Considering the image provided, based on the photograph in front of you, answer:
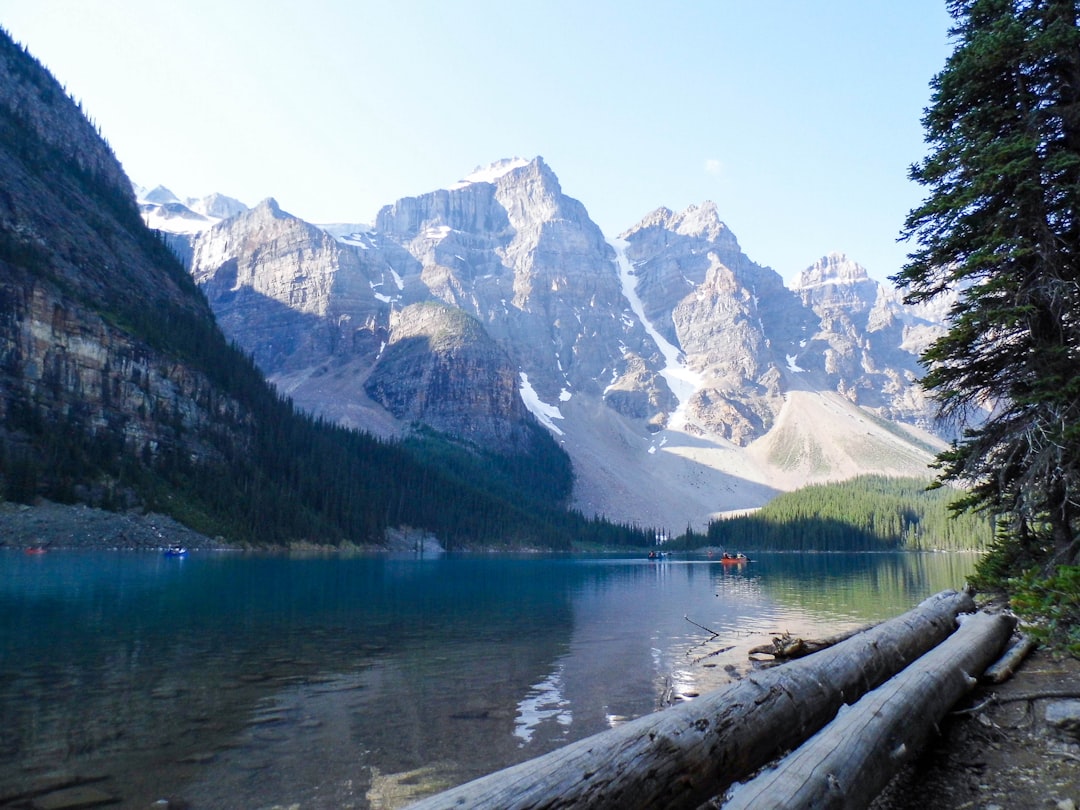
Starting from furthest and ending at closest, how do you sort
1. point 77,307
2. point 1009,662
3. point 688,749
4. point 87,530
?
point 77,307 < point 87,530 < point 1009,662 < point 688,749

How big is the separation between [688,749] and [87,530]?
110324 millimetres

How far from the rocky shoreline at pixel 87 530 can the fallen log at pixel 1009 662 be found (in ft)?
343

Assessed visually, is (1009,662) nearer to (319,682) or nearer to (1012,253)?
Result: (1012,253)

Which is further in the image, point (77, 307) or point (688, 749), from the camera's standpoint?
point (77, 307)

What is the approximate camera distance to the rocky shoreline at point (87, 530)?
8762 cm

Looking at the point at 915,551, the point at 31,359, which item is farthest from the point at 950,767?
the point at 915,551

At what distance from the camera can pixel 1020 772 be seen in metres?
8.66

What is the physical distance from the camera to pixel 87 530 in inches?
3730

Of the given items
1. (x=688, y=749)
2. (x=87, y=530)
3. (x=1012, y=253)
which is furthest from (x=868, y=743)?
(x=87, y=530)

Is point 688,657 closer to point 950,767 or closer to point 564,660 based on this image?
point 564,660

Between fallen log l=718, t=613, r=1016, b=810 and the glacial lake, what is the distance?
703cm

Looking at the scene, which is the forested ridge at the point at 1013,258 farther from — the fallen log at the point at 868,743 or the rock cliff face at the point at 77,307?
the rock cliff face at the point at 77,307

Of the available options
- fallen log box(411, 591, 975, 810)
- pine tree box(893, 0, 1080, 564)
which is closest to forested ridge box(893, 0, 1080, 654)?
pine tree box(893, 0, 1080, 564)

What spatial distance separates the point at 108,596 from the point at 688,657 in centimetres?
3567
